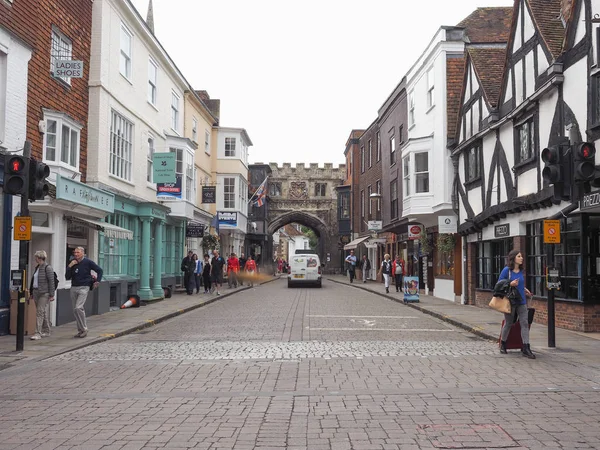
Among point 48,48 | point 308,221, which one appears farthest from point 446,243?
point 308,221

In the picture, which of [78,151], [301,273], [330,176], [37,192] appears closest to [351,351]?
[37,192]

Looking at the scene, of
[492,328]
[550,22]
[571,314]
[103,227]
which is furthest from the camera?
[103,227]

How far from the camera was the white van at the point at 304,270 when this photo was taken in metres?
33.2

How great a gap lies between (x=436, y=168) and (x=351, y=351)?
14385 mm

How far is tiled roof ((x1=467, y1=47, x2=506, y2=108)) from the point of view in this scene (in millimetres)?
18469

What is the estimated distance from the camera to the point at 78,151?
51.5ft

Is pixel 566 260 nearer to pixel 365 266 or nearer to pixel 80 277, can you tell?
pixel 80 277

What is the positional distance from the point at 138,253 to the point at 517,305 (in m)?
13.9

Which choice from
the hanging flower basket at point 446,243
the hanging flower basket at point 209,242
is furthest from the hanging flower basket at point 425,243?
the hanging flower basket at point 209,242

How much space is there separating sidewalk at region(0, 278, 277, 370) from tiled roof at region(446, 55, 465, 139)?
11.2 meters

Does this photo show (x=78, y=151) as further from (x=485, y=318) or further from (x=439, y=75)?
(x=439, y=75)

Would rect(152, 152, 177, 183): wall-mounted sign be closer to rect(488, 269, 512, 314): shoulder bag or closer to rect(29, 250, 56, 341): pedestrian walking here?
rect(29, 250, 56, 341): pedestrian walking

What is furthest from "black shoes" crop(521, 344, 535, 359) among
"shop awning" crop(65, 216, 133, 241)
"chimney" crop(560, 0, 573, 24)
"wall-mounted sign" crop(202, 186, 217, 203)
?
"wall-mounted sign" crop(202, 186, 217, 203)

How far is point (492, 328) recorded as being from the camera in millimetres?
13203
